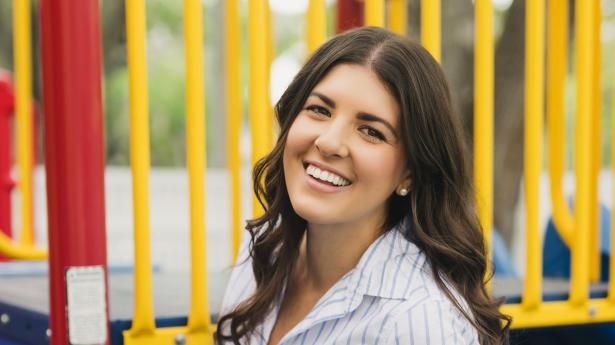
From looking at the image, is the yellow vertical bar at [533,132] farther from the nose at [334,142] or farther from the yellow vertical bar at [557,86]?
the nose at [334,142]

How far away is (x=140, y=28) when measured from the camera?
1.59 metres

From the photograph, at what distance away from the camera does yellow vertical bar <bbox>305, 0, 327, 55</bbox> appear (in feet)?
5.91

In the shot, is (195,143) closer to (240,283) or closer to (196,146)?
(196,146)

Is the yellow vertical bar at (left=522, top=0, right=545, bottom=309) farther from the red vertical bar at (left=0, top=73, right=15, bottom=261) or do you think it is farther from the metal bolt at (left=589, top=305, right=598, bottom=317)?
the red vertical bar at (left=0, top=73, right=15, bottom=261)

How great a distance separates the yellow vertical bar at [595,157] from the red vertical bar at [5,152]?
2.14 m

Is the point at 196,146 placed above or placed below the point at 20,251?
above

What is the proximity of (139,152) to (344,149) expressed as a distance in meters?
0.39

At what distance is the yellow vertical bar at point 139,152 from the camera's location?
1583 millimetres

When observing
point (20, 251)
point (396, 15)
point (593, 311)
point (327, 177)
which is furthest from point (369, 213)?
point (20, 251)

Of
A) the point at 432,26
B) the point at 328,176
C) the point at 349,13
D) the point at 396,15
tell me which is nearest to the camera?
the point at 328,176

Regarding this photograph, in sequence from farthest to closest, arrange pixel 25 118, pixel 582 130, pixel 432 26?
pixel 25 118, pixel 582 130, pixel 432 26

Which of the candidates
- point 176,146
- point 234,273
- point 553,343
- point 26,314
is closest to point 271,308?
point 234,273

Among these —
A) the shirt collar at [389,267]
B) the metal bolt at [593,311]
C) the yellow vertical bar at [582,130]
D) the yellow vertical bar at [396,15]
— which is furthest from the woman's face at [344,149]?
the yellow vertical bar at [396,15]

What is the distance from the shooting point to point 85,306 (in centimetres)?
150
